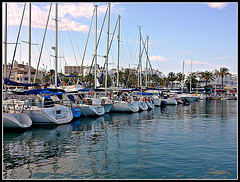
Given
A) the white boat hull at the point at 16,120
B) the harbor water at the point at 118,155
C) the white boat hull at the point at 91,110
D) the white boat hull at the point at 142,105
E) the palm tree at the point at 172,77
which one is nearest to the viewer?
the harbor water at the point at 118,155

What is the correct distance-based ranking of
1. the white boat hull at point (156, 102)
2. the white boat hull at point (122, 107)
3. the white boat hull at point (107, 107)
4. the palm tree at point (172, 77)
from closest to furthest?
the white boat hull at point (107, 107), the white boat hull at point (122, 107), the white boat hull at point (156, 102), the palm tree at point (172, 77)

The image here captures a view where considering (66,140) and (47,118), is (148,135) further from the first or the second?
(47,118)

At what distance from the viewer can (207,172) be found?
1048 cm

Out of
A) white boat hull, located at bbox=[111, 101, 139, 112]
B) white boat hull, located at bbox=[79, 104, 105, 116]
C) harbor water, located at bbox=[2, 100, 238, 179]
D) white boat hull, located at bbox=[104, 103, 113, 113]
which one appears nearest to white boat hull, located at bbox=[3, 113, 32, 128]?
harbor water, located at bbox=[2, 100, 238, 179]

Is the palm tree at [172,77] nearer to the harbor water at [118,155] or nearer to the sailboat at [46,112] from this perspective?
the sailboat at [46,112]

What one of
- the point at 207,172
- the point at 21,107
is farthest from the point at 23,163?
the point at 21,107

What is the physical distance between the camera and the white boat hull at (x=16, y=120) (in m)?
18.9

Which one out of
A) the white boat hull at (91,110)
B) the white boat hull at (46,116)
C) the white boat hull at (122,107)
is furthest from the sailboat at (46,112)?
the white boat hull at (122,107)

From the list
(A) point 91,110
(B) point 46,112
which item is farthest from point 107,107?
(B) point 46,112

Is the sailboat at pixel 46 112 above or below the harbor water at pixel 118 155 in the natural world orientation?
above

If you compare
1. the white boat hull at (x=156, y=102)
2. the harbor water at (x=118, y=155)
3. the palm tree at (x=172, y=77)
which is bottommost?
the harbor water at (x=118, y=155)

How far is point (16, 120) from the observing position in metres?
19.2

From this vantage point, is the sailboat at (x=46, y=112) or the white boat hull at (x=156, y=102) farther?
the white boat hull at (x=156, y=102)

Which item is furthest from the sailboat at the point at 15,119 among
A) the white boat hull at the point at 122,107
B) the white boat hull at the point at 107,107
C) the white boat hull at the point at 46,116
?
the white boat hull at the point at 122,107
